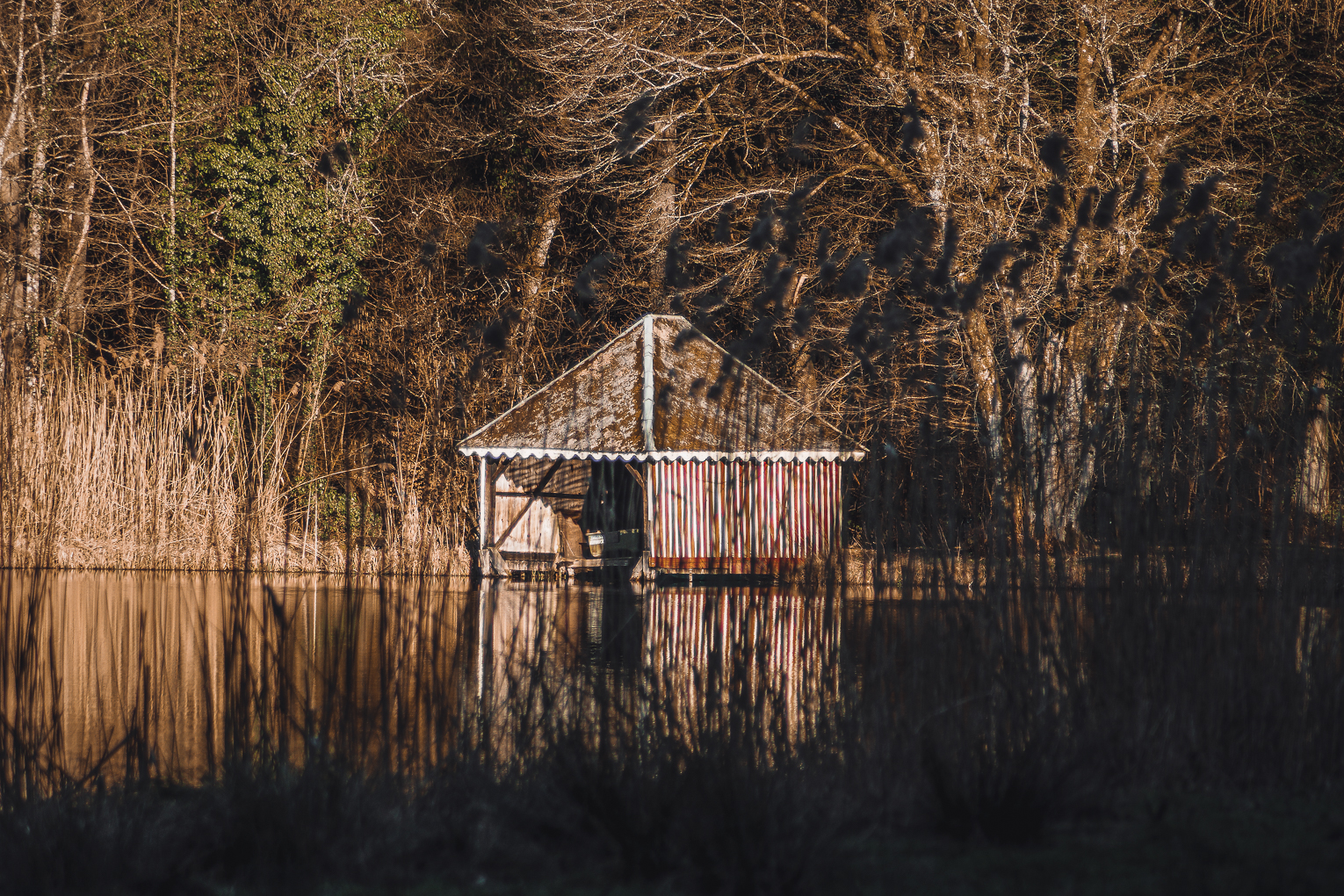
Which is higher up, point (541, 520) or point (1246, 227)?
point (1246, 227)

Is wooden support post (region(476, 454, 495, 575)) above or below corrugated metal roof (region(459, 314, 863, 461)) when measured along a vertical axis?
below

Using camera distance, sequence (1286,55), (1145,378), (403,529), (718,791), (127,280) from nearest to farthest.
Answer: (718,791) → (403,529) → (1145,378) → (1286,55) → (127,280)

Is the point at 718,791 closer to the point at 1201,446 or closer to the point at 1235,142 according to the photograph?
the point at 1201,446

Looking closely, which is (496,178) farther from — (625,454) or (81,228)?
(625,454)

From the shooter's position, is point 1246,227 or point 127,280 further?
point 127,280

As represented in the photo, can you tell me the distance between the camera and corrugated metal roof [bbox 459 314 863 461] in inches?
680

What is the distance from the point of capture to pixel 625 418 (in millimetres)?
18094

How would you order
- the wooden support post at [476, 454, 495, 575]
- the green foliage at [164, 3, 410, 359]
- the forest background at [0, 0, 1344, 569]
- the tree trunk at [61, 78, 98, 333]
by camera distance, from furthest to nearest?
the green foliage at [164, 3, 410, 359] → the tree trunk at [61, 78, 98, 333] → the wooden support post at [476, 454, 495, 575] → the forest background at [0, 0, 1344, 569]

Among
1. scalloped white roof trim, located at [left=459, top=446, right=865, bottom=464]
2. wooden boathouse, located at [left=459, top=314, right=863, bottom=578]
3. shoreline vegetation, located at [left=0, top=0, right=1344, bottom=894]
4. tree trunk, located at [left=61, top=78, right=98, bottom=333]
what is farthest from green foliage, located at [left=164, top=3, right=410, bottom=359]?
shoreline vegetation, located at [left=0, top=0, right=1344, bottom=894]

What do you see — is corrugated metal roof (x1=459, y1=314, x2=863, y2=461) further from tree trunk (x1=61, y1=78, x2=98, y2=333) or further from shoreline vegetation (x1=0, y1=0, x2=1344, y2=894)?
tree trunk (x1=61, y1=78, x2=98, y2=333)

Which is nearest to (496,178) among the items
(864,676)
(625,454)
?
(625,454)

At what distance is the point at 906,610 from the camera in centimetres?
529

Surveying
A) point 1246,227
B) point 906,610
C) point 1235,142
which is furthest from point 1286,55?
point 906,610

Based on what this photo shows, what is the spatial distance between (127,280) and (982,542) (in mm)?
21851
